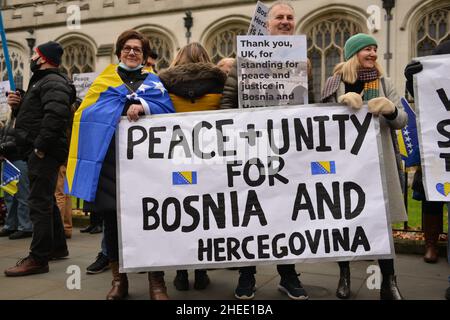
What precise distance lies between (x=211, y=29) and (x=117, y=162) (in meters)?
15.2

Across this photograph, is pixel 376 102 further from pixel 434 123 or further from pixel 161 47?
pixel 161 47

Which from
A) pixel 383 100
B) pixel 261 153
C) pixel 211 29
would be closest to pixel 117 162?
pixel 261 153

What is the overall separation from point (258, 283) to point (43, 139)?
81.3 inches

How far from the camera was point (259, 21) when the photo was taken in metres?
3.79

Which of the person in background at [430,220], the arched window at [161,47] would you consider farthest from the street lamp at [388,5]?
the person in background at [430,220]

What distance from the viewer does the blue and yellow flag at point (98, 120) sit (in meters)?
2.99

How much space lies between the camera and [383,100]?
2.86m

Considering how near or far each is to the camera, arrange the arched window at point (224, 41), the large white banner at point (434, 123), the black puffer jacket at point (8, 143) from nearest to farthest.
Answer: the large white banner at point (434, 123)
the black puffer jacket at point (8, 143)
the arched window at point (224, 41)

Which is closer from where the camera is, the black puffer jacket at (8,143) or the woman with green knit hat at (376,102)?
the woman with green knit hat at (376,102)

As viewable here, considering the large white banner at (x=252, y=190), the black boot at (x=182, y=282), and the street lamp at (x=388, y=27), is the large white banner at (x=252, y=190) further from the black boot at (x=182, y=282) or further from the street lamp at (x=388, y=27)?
the street lamp at (x=388, y=27)

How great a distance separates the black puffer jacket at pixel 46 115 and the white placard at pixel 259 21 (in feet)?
5.46

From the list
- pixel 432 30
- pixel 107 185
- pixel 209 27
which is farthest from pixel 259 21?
pixel 209 27

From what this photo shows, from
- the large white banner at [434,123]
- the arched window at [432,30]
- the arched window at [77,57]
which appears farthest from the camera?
the arched window at [77,57]
